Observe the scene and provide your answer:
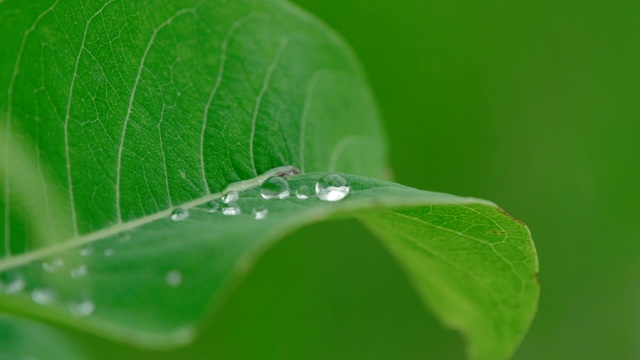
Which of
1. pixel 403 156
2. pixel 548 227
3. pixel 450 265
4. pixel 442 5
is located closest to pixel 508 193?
pixel 548 227

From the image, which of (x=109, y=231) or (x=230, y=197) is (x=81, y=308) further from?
(x=230, y=197)

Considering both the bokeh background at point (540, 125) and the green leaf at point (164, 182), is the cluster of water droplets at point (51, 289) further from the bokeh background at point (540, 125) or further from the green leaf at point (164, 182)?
the bokeh background at point (540, 125)

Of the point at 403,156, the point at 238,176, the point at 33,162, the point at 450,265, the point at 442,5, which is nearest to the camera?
the point at 33,162

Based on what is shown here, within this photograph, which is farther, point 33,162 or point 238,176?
point 238,176

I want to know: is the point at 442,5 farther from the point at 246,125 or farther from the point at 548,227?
the point at 246,125

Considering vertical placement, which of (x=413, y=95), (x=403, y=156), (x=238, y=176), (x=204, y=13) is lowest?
(x=403, y=156)

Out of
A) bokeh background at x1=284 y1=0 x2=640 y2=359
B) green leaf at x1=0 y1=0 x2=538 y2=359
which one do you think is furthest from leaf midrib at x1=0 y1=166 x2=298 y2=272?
bokeh background at x1=284 y1=0 x2=640 y2=359

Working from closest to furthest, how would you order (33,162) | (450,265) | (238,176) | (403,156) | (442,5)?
(33,162) → (238,176) → (450,265) → (403,156) → (442,5)
